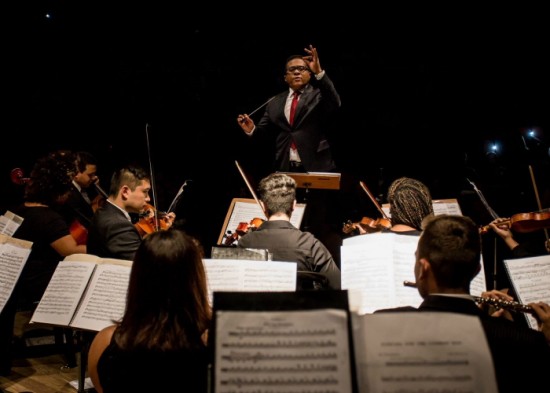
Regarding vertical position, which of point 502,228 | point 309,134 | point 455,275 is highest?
point 309,134

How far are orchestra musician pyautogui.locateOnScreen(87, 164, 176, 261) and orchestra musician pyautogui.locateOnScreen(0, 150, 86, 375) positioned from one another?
21.1 inches

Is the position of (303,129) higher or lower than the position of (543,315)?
higher

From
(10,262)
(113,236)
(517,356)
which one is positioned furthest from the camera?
(113,236)

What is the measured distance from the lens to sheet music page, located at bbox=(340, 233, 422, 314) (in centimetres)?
254

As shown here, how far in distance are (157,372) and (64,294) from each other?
126 cm

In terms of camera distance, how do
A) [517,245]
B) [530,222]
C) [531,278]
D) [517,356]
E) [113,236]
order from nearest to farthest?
[517,356]
[531,278]
[113,236]
[517,245]
[530,222]

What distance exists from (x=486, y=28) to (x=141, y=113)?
16.8 ft

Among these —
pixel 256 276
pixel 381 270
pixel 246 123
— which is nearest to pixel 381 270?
pixel 381 270

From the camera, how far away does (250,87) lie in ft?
23.1

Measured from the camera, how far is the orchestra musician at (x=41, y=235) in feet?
13.0

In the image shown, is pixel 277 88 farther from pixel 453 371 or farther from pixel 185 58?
pixel 453 371

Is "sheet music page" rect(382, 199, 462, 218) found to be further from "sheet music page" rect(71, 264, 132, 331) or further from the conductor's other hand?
"sheet music page" rect(71, 264, 132, 331)

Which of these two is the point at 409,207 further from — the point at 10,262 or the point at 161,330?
the point at 10,262

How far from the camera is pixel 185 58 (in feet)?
23.7
